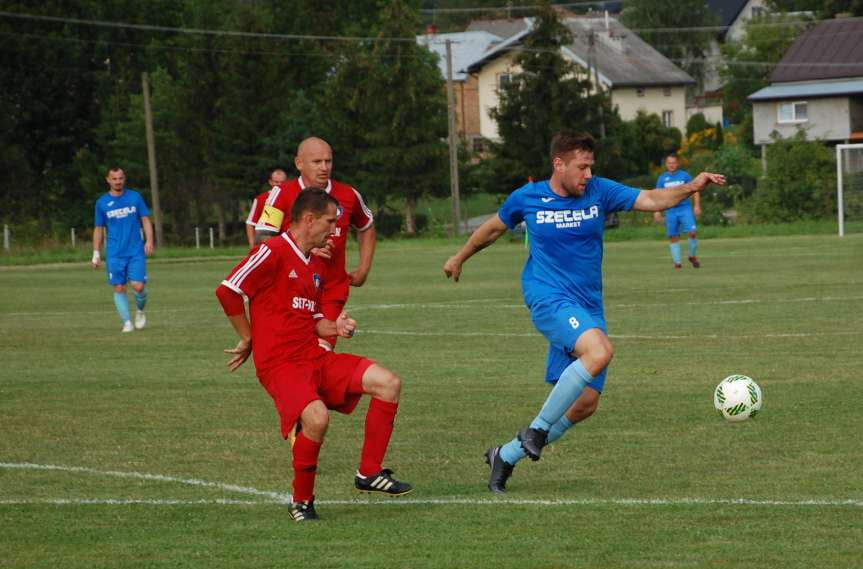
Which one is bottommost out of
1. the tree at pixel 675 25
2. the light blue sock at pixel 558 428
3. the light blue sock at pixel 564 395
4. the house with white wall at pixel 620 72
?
the light blue sock at pixel 558 428

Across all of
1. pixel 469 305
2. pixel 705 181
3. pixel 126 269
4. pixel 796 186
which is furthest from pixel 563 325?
pixel 796 186

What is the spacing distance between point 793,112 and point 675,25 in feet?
155

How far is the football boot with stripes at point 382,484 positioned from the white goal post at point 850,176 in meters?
35.4

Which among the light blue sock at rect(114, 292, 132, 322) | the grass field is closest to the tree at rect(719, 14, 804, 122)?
the light blue sock at rect(114, 292, 132, 322)

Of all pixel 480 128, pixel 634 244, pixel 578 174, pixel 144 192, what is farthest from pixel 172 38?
pixel 578 174

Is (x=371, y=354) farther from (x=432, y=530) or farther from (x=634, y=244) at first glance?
(x=634, y=244)

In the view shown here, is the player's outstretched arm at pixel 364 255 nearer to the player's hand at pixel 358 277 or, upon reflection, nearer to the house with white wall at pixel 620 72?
the player's hand at pixel 358 277

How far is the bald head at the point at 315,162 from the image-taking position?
9656 millimetres

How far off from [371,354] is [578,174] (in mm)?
7935

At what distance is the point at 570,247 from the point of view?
8.65m

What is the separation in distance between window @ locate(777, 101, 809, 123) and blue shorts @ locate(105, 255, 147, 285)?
63688mm

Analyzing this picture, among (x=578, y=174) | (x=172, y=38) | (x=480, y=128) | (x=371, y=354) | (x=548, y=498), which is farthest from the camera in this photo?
(x=480, y=128)

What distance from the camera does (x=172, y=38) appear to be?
85.7 m

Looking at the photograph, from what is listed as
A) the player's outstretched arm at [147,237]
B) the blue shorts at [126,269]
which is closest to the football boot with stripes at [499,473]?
the player's outstretched arm at [147,237]
